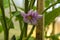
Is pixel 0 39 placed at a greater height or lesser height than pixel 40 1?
lesser

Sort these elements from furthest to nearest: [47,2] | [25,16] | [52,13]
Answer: [47,2], [52,13], [25,16]

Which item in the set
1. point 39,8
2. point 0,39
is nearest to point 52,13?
point 39,8

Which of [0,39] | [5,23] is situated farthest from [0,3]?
[0,39]

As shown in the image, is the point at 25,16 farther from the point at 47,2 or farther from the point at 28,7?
the point at 47,2

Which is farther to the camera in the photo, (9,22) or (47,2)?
(47,2)

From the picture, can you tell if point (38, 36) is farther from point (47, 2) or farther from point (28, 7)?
point (47, 2)

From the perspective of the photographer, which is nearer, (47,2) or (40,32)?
(40,32)

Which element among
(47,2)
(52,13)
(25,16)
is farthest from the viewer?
(47,2)
